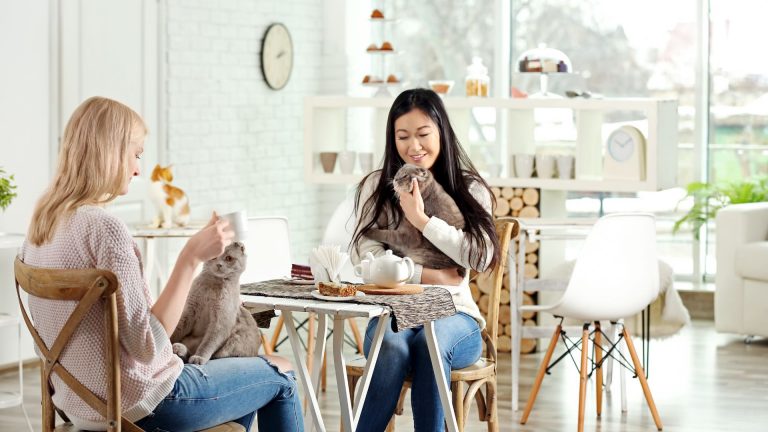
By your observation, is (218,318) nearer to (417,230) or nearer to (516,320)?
(417,230)

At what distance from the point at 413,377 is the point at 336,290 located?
0.40 m

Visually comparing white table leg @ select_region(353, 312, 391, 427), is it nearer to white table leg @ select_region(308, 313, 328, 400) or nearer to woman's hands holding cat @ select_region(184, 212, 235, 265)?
white table leg @ select_region(308, 313, 328, 400)

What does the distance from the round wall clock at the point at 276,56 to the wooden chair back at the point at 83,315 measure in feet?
14.9

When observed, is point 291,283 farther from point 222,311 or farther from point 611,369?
point 611,369

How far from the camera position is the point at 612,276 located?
4156 millimetres

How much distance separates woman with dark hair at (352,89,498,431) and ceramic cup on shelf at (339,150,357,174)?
2.26 metres

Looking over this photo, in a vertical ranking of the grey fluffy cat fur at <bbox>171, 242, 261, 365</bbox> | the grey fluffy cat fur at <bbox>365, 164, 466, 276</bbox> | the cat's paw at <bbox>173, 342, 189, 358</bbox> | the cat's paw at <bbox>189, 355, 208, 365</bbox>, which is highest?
the grey fluffy cat fur at <bbox>365, 164, 466, 276</bbox>

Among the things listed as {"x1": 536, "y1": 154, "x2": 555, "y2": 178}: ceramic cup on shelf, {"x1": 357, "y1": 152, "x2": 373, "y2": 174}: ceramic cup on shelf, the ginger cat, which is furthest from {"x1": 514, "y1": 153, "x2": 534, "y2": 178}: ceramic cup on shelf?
the ginger cat

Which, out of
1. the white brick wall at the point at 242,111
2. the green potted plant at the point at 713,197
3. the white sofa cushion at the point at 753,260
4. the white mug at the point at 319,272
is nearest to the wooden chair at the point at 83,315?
the white mug at the point at 319,272

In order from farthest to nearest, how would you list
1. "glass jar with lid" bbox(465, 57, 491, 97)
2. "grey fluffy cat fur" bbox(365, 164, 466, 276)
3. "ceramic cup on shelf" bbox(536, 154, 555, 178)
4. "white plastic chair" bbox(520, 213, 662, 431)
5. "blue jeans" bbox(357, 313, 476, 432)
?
1. "glass jar with lid" bbox(465, 57, 491, 97)
2. "ceramic cup on shelf" bbox(536, 154, 555, 178)
3. "white plastic chair" bbox(520, 213, 662, 431)
4. "grey fluffy cat fur" bbox(365, 164, 466, 276)
5. "blue jeans" bbox(357, 313, 476, 432)

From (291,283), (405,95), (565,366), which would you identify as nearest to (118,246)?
(291,283)

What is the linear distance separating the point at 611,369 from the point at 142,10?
8.99ft

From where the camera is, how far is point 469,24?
7.68 meters

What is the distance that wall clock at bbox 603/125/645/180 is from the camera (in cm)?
526
